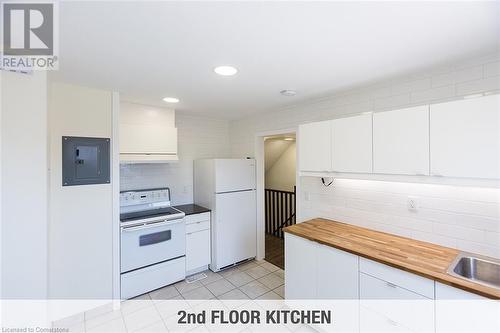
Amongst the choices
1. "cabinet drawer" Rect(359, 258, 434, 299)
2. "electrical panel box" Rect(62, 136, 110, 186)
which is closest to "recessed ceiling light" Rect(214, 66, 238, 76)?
"electrical panel box" Rect(62, 136, 110, 186)

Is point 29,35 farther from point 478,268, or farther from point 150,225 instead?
point 478,268

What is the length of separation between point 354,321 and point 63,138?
3054 mm

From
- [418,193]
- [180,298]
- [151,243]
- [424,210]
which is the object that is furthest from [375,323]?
[151,243]

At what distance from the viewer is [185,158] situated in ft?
12.5

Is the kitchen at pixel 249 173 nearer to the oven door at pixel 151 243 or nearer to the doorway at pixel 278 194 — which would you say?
the oven door at pixel 151 243

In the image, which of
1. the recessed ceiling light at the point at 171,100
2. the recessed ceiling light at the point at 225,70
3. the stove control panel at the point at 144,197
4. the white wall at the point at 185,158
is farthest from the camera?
the white wall at the point at 185,158

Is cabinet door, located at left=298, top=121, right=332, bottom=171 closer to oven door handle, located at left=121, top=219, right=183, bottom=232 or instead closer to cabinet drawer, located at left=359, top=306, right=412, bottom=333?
cabinet drawer, located at left=359, top=306, right=412, bottom=333

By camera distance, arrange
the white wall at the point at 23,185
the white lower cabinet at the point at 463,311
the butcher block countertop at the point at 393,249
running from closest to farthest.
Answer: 1. the white lower cabinet at the point at 463,311
2. the butcher block countertop at the point at 393,249
3. the white wall at the point at 23,185

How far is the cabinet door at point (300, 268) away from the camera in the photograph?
86.0 inches

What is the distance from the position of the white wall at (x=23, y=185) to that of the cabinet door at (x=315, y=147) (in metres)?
2.26

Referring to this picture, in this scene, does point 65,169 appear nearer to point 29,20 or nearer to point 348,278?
point 29,20

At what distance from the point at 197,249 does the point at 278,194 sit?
7.30ft

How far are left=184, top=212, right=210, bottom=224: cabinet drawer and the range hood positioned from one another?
2.71ft

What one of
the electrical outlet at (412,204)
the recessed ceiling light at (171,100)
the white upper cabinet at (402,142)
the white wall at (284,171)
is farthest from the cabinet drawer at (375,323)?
the white wall at (284,171)
